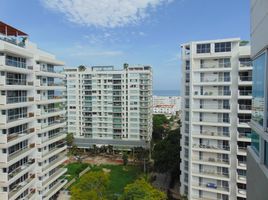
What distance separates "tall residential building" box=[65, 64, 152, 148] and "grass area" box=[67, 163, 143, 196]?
27.7ft

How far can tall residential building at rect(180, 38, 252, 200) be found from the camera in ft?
71.4

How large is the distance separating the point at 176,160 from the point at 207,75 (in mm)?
12292

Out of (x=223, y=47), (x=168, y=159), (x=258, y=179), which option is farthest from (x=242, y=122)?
(x=258, y=179)

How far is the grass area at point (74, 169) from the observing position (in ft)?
111

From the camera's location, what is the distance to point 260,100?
5238 millimetres

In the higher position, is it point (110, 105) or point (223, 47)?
point (223, 47)

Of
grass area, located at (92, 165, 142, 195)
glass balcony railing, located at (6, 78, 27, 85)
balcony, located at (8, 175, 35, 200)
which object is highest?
glass balcony railing, located at (6, 78, 27, 85)

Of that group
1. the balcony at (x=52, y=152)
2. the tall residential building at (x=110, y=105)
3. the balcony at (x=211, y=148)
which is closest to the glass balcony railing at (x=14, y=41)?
the balcony at (x=52, y=152)

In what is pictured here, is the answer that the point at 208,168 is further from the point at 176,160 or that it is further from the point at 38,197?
the point at 38,197

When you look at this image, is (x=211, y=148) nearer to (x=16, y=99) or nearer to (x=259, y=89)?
(x=16, y=99)

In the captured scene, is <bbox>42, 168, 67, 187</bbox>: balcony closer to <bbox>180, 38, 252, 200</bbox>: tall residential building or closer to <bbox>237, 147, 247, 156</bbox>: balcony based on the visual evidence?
<bbox>180, 38, 252, 200</bbox>: tall residential building

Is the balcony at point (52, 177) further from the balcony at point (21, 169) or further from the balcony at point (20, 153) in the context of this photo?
→ the balcony at point (20, 153)

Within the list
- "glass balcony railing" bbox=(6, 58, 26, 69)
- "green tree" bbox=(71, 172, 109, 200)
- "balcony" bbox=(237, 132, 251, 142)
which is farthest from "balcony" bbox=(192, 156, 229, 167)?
"glass balcony railing" bbox=(6, 58, 26, 69)

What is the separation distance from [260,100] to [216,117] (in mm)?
18462
